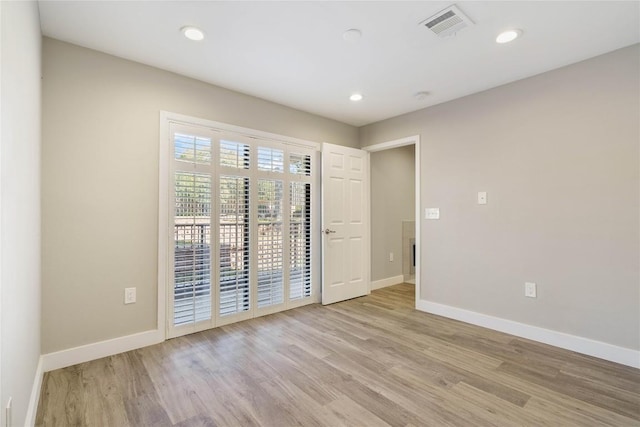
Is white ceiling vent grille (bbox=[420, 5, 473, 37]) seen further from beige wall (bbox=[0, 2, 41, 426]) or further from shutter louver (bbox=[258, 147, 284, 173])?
beige wall (bbox=[0, 2, 41, 426])

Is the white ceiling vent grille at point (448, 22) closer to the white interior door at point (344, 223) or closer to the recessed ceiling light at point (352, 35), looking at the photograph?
the recessed ceiling light at point (352, 35)

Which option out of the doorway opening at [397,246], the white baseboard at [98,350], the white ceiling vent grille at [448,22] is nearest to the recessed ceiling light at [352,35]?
the white ceiling vent grille at [448,22]

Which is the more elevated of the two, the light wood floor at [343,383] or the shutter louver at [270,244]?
the shutter louver at [270,244]

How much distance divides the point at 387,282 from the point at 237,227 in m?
2.71

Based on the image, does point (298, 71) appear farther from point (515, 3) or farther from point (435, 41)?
point (515, 3)

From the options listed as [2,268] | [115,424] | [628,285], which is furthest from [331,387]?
[628,285]

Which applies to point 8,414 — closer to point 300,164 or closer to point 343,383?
point 343,383

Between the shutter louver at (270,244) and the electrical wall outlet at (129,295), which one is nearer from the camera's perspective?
the electrical wall outlet at (129,295)

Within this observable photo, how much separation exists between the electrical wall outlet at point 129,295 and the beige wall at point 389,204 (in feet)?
10.3

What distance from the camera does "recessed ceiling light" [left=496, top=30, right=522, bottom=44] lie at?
2203 millimetres

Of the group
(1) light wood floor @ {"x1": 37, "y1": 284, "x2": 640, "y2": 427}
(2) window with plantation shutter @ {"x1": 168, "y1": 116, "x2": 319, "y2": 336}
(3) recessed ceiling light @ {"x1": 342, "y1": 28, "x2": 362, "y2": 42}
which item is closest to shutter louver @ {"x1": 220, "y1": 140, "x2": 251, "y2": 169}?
(2) window with plantation shutter @ {"x1": 168, "y1": 116, "x2": 319, "y2": 336}

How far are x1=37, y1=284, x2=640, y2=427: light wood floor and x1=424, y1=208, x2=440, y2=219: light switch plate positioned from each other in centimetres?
130

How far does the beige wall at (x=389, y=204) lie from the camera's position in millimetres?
4668

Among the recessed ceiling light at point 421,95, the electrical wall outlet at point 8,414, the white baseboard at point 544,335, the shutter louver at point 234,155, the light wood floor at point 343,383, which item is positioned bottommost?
the light wood floor at point 343,383
